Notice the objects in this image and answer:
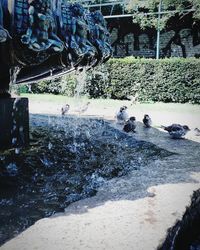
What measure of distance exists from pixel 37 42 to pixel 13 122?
1.28 m

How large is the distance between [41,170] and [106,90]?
479 inches

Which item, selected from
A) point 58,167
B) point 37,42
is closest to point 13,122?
point 58,167

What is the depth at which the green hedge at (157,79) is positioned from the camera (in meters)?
15.1

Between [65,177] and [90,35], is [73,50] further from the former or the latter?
[65,177]

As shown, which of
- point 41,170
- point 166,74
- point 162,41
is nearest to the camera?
point 41,170

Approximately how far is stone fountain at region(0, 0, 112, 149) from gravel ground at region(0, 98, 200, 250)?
5.06ft

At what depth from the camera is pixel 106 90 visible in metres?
16.1

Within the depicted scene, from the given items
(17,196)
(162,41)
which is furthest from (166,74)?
(17,196)

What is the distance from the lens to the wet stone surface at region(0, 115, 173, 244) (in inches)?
118

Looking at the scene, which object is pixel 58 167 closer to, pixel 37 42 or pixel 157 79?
pixel 37 42

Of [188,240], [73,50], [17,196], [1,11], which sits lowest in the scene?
[188,240]

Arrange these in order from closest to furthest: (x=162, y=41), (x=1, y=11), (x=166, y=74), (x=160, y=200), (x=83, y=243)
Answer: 1. (x=83, y=243)
2. (x=160, y=200)
3. (x=1, y=11)
4. (x=166, y=74)
5. (x=162, y=41)

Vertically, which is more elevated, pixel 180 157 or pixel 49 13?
pixel 49 13

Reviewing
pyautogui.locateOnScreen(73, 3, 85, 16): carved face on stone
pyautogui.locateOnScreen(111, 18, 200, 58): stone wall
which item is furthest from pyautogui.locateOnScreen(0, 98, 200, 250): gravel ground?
pyautogui.locateOnScreen(111, 18, 200, 58): stone wall
